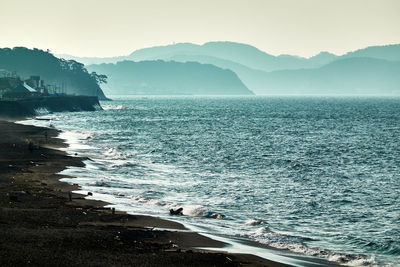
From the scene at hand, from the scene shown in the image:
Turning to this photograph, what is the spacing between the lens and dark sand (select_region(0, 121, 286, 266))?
19.4m

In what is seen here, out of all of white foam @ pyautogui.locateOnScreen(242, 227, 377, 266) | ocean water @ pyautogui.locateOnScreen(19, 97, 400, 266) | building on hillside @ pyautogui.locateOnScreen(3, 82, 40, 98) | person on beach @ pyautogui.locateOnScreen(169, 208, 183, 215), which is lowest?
ocean water @ pyautogui.locateOnScreen(19, 97, 400, 266)

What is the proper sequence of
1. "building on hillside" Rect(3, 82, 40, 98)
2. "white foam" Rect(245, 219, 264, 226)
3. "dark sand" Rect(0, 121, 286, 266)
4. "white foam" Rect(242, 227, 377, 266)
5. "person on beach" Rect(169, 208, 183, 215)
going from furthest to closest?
"building on hillside" Rect(3, 82, 40, 98), "person on beach" Rect(169, 208, 183, 215), "white foam" Rect(245, 219, 264, 226), "white foam" Rect(242, 227, 377, 266), "dark sand" Rect(0, 121, 286, 266)

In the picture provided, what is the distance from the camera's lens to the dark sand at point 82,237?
1936 cm

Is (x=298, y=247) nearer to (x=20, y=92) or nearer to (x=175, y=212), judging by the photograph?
(x=175, y=212)

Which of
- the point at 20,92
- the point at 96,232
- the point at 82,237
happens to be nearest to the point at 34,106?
the point at 20,92

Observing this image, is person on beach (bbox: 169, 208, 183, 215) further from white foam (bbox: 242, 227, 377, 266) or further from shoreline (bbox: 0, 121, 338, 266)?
white foam (bbox: 242, 227, 377, 266)

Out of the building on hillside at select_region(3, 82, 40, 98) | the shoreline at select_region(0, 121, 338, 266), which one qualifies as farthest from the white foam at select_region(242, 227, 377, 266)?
the building on hillside at select_region(3, 82, 40, 98)

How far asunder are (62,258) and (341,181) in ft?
101

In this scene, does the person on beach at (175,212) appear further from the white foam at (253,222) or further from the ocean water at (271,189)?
the white foam at (253,222)

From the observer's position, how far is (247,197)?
37156 mm

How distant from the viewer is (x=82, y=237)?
2195 cm

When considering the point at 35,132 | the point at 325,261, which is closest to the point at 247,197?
the point at 325,261

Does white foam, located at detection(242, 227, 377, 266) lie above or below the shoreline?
below

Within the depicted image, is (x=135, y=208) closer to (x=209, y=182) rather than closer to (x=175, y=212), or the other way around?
(x=175, y=212)
